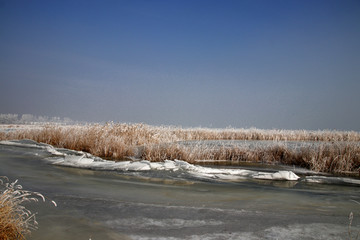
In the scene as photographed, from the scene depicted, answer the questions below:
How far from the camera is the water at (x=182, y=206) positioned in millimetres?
2572

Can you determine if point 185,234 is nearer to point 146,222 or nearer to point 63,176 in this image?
point 146,222

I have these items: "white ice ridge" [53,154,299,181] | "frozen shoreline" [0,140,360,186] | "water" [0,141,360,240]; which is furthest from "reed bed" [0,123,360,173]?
"water" [0,141,360,240]

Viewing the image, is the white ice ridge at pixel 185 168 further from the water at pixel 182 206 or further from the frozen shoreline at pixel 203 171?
the water at pixel 182 206

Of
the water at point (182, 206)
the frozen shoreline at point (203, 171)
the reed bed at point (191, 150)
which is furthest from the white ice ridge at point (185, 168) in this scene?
the reed bed at point (191, 150)

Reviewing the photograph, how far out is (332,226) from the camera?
2.83 metres

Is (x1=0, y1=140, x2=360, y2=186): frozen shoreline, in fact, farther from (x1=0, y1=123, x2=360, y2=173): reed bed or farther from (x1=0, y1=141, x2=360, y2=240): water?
(x1=0, y1=123, x2=360, y2=173): reed bed

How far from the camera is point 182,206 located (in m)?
3.45

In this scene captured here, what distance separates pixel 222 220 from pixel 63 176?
3.61m

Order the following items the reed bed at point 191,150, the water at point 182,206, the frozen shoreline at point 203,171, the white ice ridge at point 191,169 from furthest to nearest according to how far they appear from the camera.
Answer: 1. the reed bed at point 191,150
2. the white ice ridge at point 191,169
3. the frozen shoreline at point 203,171
4. the water at point 182,206

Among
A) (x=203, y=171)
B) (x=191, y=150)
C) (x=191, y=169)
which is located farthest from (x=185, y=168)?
(x=191, y=150)

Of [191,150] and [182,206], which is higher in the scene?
[191,150]

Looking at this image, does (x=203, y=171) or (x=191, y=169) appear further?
(x=191, y=169)

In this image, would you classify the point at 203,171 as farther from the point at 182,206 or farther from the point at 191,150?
the point at 191,150

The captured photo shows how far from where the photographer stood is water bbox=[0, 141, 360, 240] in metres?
2.57
